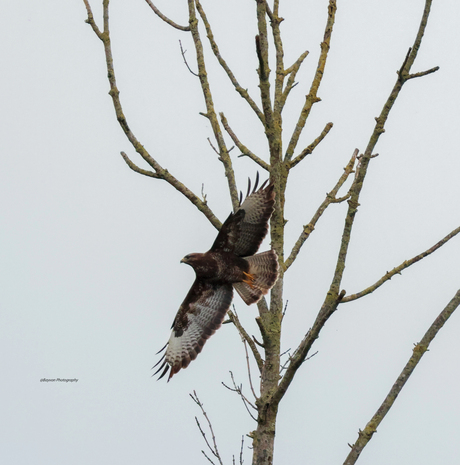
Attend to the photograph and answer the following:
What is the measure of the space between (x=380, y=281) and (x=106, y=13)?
2845mm

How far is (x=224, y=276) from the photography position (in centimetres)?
665

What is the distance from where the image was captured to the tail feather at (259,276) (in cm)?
615

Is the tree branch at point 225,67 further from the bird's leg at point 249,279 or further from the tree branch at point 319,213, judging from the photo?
the bird's leg at point 249,279

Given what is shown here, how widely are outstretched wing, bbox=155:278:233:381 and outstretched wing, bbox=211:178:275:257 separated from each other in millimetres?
518

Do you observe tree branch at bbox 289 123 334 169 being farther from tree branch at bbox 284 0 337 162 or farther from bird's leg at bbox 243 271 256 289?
bird's leg at bbox 243 271 256 289

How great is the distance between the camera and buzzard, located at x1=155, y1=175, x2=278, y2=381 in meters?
6.25

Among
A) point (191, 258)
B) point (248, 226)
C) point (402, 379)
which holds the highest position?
point (248, 226)

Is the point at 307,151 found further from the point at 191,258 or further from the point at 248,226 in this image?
the point at 191,258

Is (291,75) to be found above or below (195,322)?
above

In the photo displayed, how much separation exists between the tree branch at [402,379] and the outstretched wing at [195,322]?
9.78ft

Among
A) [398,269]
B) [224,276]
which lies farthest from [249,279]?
[398,269]

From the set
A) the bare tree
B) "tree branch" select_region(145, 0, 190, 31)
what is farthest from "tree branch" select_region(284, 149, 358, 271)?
"tree branch" select_region(145, 0, 190, 31)

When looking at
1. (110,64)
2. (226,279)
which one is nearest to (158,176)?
(110,64)

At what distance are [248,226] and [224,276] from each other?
592 mm
